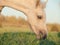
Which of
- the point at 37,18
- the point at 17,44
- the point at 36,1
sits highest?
the point at 36,1

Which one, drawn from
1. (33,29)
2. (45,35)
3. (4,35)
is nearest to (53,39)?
(45,35)

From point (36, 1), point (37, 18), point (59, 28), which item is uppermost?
point (36, 1)

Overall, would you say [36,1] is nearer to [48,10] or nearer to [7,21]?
[48,10]

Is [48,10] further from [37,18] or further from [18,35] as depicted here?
[18,35]

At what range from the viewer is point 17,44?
196 cm

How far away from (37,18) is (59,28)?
0.95ft

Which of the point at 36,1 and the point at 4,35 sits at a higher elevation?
the point at 36,1

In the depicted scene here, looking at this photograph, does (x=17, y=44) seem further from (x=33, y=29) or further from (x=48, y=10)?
(x=48, y=10)

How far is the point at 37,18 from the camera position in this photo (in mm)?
2010

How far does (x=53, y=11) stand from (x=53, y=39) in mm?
319

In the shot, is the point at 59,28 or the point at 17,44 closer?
the point at 17,44

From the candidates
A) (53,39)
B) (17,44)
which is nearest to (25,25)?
(17,44)

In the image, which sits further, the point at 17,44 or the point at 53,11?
the point at 53,11

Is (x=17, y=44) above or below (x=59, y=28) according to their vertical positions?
below
